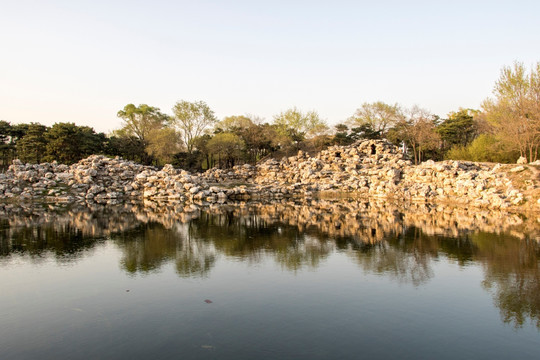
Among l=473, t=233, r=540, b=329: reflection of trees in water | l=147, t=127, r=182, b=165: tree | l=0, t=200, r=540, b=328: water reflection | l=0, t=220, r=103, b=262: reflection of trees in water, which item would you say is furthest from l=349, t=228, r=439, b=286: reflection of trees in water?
l=147, t=127, r=182, b=165: tree

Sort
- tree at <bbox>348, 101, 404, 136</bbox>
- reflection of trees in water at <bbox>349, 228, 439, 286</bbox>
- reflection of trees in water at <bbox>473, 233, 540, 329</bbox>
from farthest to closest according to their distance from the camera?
tree at <bbox>348, 101, 404, 136</bbox> → reflection of trees in water at <bbox>349, 228, 439, 286</bbox> → reflection of trees in water at <bbox>473, 233, 540, 329</bbox>

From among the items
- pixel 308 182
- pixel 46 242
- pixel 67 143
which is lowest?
pixel 46 242

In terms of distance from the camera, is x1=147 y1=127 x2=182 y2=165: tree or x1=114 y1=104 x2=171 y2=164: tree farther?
x1=114 y1=104 x2=171 y2=164: tree

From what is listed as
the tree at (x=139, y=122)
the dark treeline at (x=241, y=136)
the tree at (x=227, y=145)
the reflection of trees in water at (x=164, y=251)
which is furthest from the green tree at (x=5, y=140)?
the reflection of trees in water at (x=164, y=251)

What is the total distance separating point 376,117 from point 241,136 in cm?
2929

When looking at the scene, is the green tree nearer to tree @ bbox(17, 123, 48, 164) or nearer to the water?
tree @ bbox(17, 123, 48, 164)

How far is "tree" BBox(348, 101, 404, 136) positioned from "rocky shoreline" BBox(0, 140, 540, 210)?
17532 mm

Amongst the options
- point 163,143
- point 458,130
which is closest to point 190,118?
point 163,143

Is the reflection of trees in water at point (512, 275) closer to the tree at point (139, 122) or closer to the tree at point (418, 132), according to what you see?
the tree at point (418, 132)

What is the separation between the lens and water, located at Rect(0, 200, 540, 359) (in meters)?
7.77

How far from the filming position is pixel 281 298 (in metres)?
10.6

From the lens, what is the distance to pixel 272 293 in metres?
11.0

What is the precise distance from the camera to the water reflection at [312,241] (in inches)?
522

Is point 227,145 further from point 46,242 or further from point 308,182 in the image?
point 46,242
